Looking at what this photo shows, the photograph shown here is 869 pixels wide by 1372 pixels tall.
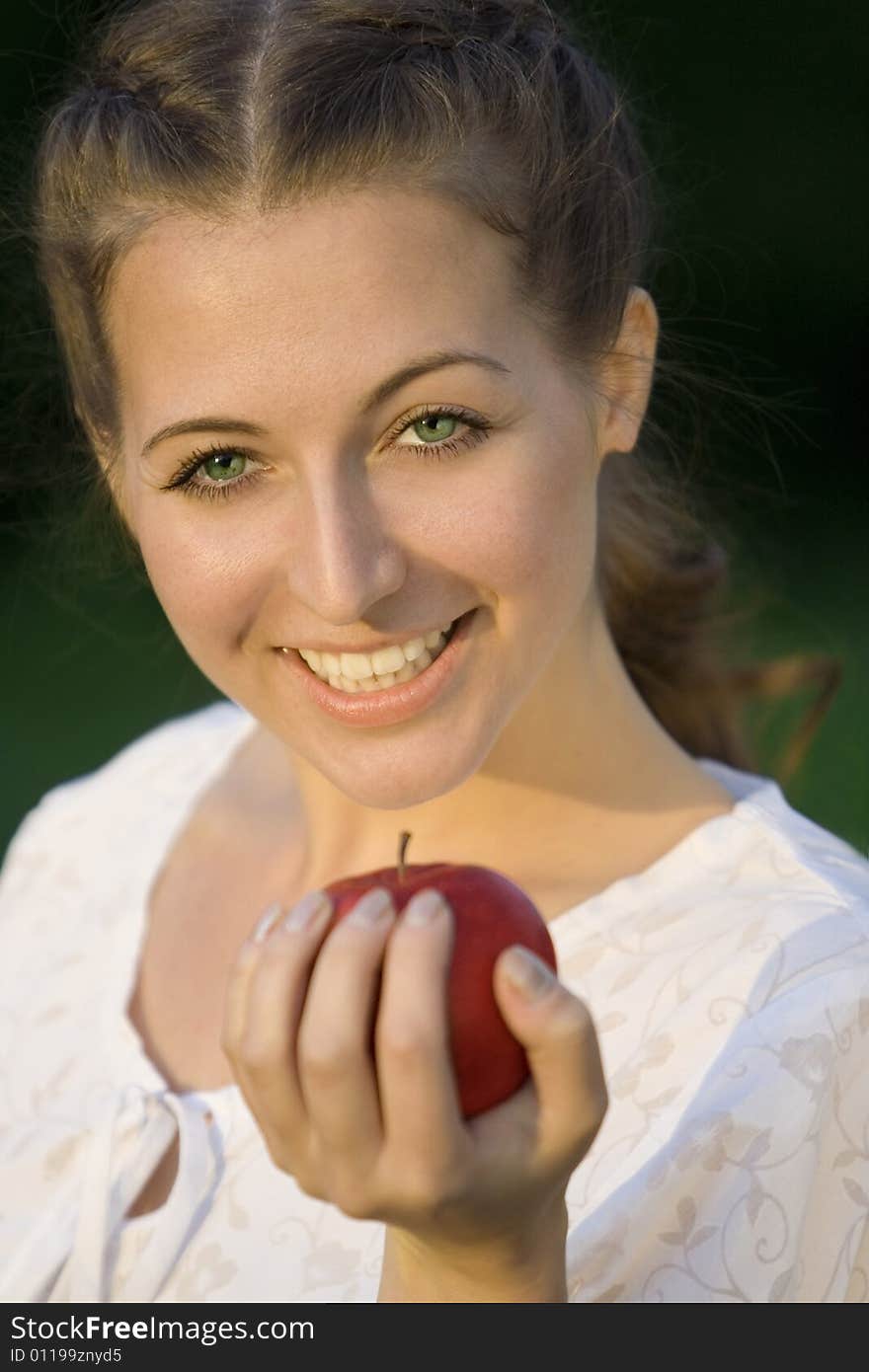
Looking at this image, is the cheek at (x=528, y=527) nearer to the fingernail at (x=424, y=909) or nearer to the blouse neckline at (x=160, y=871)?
the blouse neckline at (x=160, y=871)

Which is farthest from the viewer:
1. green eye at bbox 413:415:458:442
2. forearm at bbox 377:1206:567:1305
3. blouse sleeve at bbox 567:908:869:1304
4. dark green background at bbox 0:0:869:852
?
dark green background at bbox 0:0:869:852

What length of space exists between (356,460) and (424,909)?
1.83 feet

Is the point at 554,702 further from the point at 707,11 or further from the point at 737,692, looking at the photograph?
the point at 707,11

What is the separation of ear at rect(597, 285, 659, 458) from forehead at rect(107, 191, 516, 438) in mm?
237

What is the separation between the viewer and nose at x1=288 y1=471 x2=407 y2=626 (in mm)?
1740

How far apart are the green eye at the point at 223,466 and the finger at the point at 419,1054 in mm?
662

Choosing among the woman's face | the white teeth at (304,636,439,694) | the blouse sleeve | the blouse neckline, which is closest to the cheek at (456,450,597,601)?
the woman's face

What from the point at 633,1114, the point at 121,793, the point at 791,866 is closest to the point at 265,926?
the point at 633,1114

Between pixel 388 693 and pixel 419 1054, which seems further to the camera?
pixel 388 693

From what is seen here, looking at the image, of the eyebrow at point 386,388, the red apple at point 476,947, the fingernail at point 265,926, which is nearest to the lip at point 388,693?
the eyebrow at point 386,388

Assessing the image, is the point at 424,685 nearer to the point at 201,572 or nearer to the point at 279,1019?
the point at 201,572

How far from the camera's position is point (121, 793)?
2793mm

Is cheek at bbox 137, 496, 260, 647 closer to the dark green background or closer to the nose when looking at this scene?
the nose
